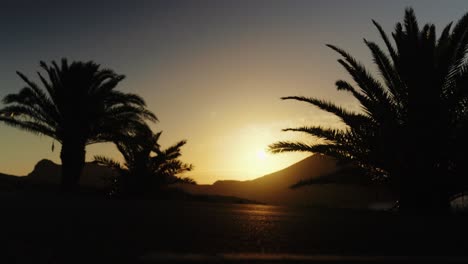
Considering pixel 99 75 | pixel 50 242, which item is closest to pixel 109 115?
pixel 99 75

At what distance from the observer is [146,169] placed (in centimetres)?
2075

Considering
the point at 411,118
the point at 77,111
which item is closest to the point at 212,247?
the point at 411,118

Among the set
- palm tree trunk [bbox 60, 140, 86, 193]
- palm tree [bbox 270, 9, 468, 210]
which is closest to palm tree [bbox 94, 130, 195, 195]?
palm tree trunk [bbox 60, 140, 86, 193]

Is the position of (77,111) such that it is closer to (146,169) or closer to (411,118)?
(146,169)

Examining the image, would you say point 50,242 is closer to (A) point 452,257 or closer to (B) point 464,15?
(A) point 452,257

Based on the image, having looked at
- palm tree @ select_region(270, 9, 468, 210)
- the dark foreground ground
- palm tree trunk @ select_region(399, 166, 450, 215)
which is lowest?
the dark foreground ground

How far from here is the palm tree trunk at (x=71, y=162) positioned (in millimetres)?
17438

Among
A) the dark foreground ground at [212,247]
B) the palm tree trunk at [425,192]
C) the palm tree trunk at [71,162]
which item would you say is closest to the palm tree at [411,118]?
the palm tree trunk at [425,192]

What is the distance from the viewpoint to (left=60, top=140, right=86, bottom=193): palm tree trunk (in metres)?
17.4

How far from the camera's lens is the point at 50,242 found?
201cm

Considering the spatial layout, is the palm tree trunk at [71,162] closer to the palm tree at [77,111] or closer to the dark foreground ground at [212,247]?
the palm tree at [77,111]

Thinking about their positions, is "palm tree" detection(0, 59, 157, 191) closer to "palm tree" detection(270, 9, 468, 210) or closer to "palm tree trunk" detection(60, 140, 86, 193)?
"palm tree trunk" detection(60, 140, 86, 193)

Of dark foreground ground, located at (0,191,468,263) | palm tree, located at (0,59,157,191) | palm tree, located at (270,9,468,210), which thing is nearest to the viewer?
dark foreground ground, located at (0,191,468,263)

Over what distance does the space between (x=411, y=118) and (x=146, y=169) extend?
13.9 metres
